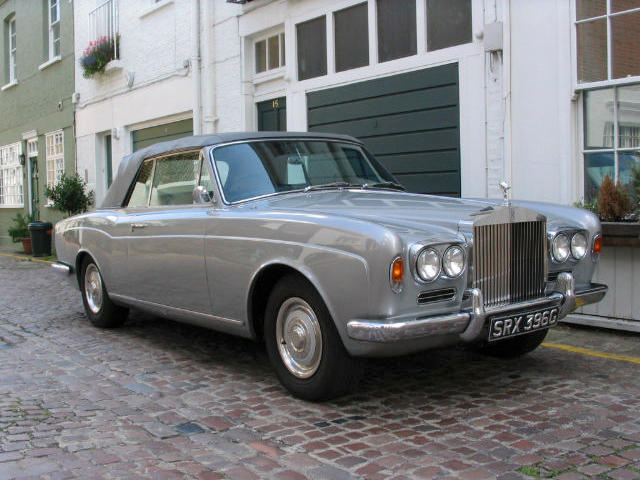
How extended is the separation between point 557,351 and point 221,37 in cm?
866

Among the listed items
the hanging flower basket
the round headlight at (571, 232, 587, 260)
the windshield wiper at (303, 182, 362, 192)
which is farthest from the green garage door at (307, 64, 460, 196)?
the hanging flower basket

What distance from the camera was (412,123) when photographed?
8664 mm

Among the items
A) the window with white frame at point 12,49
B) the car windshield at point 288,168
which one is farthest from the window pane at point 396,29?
the window with white frame at point 12,49

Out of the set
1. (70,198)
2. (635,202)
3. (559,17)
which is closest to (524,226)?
(635,202)

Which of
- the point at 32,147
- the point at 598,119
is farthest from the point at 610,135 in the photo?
the point at 32,147

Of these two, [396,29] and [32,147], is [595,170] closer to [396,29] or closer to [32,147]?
[396,29]

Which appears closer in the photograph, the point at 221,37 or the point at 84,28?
the point at 221,37

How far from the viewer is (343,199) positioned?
4.61 m

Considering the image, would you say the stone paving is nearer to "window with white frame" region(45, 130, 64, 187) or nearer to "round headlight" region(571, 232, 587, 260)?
"round headlight" region(571, 232, 587, 260)

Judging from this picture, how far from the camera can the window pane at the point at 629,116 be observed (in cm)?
641

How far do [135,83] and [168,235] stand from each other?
1035 cm

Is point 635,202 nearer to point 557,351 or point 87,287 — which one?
point 557,351

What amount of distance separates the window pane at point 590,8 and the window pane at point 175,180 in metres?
4.01

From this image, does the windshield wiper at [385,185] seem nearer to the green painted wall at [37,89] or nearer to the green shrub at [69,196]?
the green shrub at [69,196]
